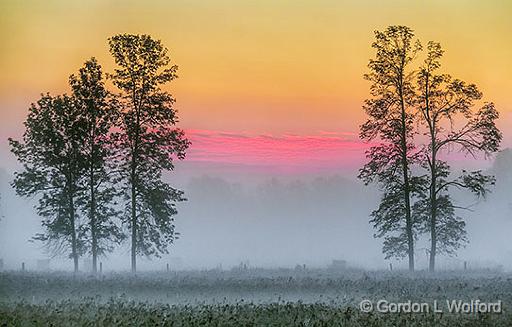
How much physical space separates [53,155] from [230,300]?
1772 centimetres

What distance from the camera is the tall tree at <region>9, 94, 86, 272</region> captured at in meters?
38.0

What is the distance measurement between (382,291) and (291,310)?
28.9 ft

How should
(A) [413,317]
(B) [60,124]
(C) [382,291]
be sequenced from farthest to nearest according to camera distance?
1. (B) [60,124]
2. (C) [382,291]
3. (A) [413,317]

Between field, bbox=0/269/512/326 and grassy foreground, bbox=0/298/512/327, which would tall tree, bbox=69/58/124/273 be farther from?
grassy foreground, bbox=0/298/512/327

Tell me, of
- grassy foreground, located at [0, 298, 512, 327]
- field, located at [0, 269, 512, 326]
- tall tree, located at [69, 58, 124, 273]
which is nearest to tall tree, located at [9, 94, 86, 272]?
tall tree, located at [69, 58, 124, 273]

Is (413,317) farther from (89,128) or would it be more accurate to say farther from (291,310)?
(89,128)

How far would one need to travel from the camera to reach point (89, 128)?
127ft

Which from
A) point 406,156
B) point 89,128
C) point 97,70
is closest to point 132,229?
point 89,128

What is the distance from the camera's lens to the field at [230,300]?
16.9 m

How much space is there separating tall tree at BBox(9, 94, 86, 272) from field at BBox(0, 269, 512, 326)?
22.4ft

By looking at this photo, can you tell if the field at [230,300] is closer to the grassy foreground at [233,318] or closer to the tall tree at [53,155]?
the grassy foreground at [233,318]

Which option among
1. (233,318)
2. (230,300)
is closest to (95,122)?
(230,300)

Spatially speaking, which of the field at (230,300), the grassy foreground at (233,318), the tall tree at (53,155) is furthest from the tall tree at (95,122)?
the grassy foreground at (233,318)

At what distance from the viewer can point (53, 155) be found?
38.5m
